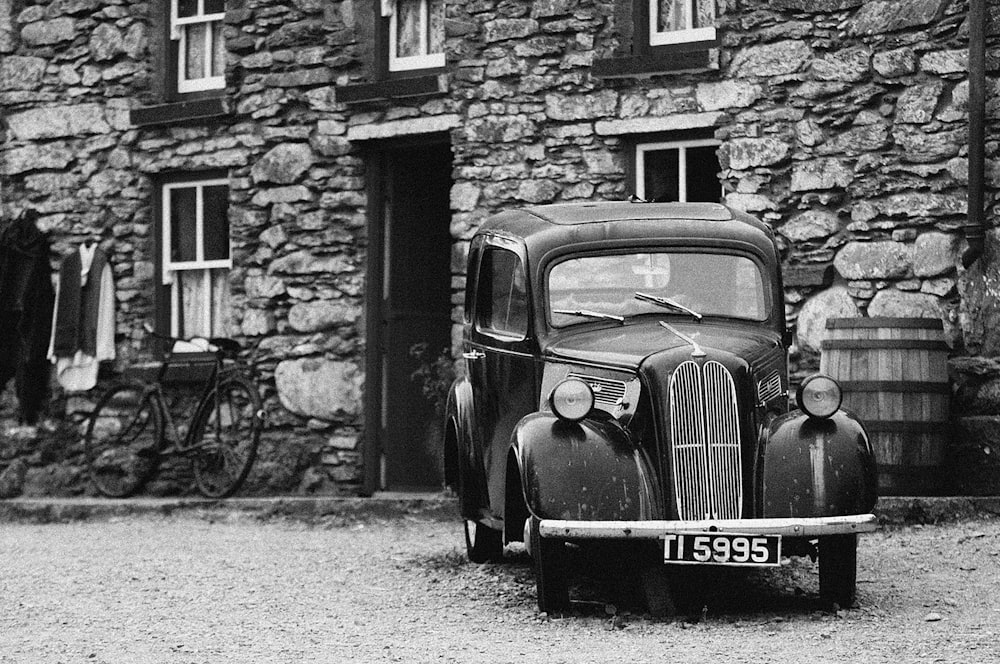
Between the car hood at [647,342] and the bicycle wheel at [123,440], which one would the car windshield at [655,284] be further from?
the bicycle wheel at [123,440]

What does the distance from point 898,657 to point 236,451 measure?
27.2 feet

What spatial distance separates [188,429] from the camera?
13609mm

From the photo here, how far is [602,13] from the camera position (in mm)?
12180

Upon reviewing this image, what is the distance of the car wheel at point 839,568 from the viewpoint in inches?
279

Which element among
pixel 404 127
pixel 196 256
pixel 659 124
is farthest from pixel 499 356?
pixel 196 256

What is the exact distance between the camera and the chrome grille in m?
7.25

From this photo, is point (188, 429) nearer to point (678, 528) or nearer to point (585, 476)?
point (585, 476)

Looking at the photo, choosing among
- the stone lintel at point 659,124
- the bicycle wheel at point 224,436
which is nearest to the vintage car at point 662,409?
the stone lintel at point 659,124

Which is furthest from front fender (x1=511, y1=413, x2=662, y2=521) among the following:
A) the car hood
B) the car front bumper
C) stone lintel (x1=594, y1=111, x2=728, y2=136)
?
stone lintel (x1=594, y1=111, x2=728, y2=136)

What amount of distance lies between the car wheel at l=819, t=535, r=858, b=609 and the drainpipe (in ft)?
12.9

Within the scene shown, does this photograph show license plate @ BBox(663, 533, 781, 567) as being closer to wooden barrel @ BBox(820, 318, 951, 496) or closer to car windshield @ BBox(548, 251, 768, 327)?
car windshield @ BBox(548, 251, 768, 327)

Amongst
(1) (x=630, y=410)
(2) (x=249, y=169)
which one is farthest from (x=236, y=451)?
(1) (x=630, y=410)

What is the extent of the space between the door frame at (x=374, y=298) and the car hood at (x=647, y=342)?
18.3ft

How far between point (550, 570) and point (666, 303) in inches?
58.5
